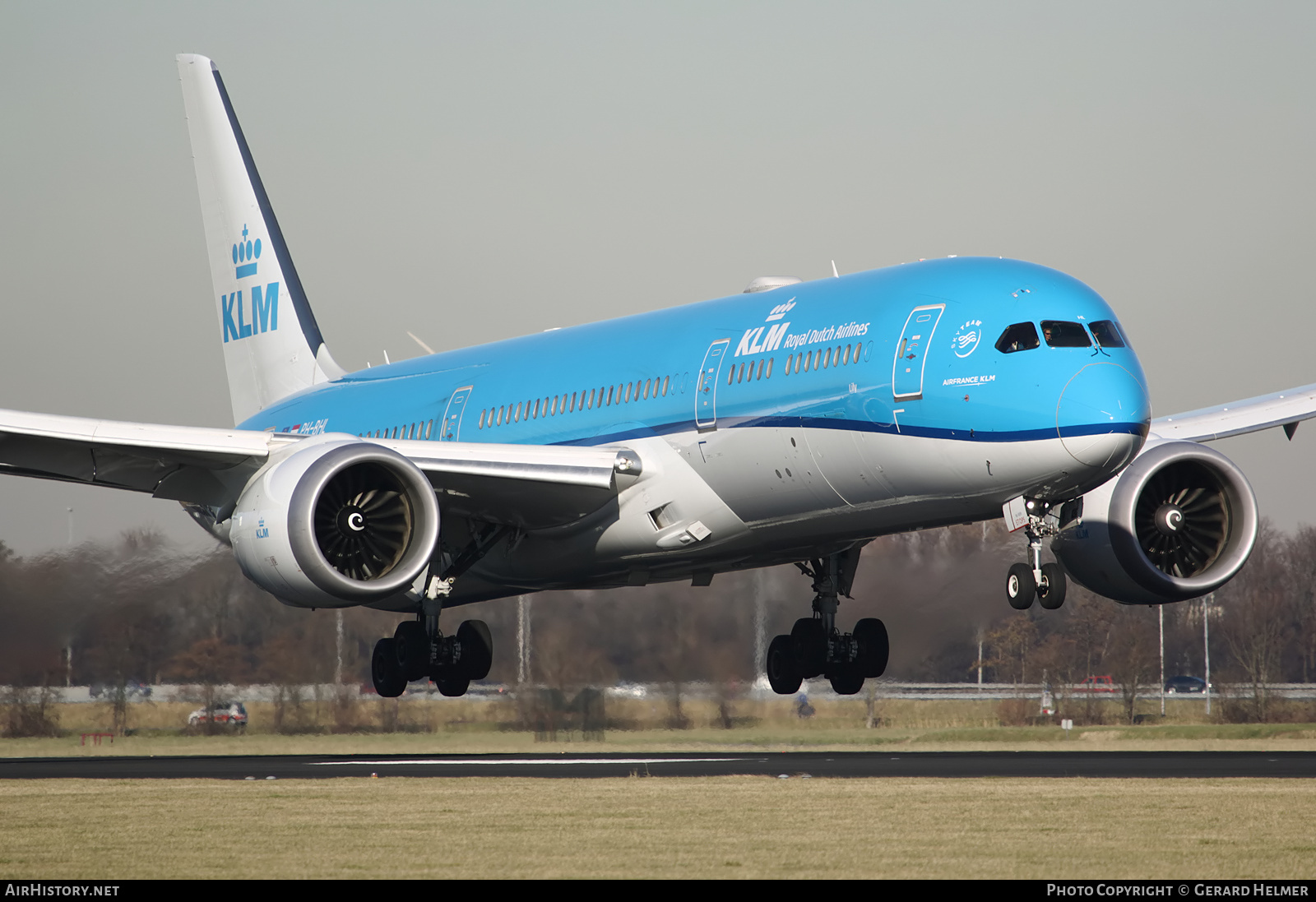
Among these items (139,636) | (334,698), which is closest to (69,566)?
(139,636)

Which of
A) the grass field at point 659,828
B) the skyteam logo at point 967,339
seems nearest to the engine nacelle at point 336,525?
the grass field at point 659,828

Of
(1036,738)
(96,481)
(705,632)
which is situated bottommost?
(1036,738)

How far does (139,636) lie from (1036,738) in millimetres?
19601

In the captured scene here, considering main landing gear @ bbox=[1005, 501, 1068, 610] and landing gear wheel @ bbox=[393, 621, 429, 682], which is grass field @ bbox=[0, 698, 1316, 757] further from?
main landing gear @ bbox=[1005, 501, 1068, 610]

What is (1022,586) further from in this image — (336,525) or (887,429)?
(336,525)

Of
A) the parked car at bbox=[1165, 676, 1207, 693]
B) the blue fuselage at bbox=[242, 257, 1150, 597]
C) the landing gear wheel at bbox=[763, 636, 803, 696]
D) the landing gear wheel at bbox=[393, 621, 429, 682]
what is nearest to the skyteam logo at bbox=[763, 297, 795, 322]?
the blue fuselage at bbox=[242, 257, 1150, 597]

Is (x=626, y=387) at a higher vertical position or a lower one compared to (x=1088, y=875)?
higher

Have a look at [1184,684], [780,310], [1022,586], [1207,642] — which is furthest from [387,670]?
[1207,642]

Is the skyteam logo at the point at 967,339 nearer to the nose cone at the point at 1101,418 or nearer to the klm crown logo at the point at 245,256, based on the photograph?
the nose cone at the point at 1101,418
